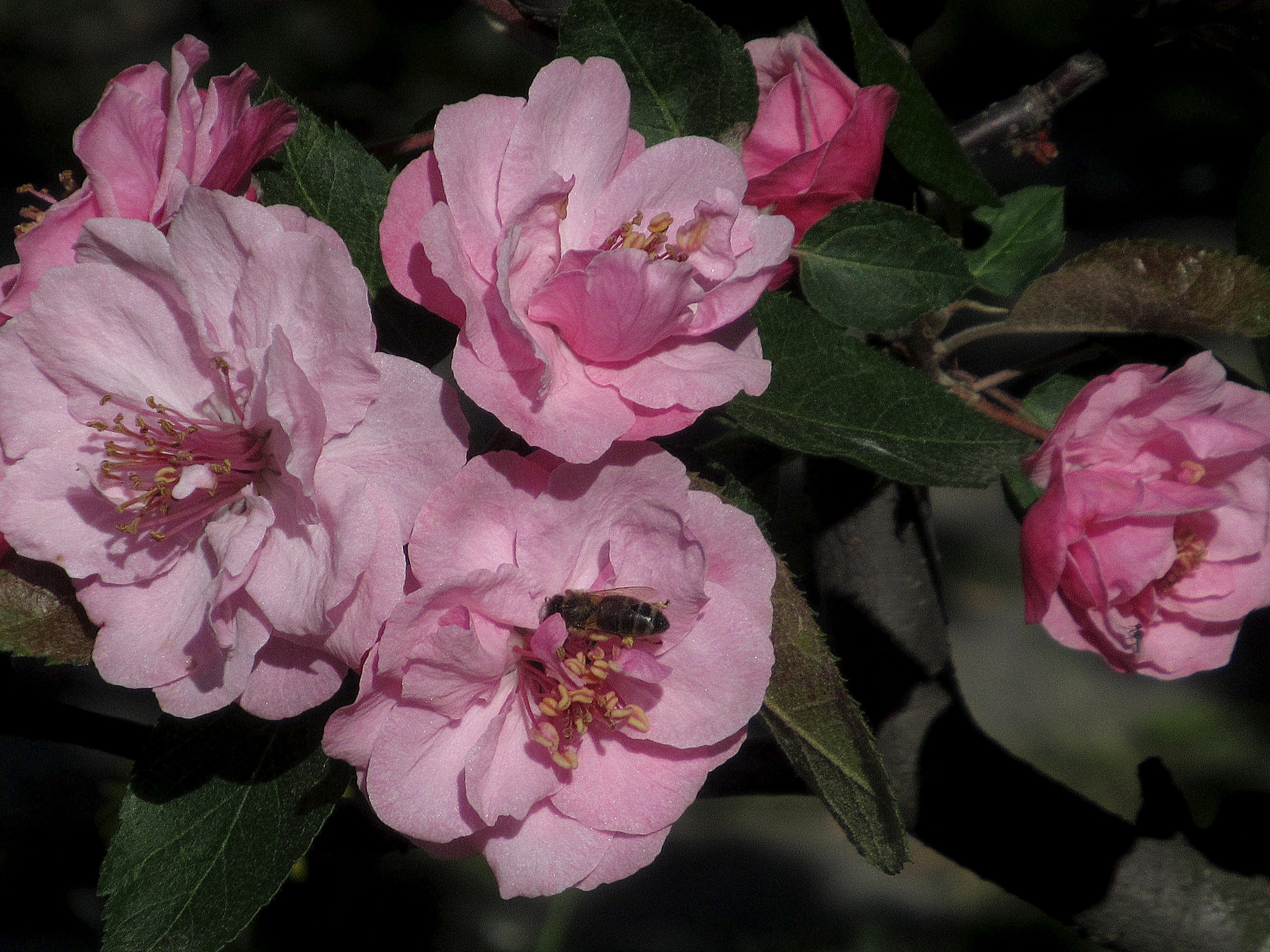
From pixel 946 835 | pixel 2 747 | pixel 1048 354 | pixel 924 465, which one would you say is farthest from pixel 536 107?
pixel 2 747

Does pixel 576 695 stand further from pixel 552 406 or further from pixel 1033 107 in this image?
pixel 1033 107

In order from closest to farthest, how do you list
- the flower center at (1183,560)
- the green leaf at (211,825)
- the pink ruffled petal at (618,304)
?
the pink ruffled petal at (618,304) → the green leaf at (211,825) → the flower center at (1183,560)

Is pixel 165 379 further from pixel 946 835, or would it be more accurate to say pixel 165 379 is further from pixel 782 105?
pixel 946 835

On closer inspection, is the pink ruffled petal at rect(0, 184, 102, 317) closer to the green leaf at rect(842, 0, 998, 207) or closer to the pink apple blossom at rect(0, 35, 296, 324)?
the pink apple blossom at rect(0, 35, 296, 324)

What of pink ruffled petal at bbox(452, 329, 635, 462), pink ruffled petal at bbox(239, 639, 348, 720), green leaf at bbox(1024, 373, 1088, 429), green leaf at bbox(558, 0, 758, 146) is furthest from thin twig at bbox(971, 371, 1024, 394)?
pink ruffled petal at bbox(239, 639, 348, 720)

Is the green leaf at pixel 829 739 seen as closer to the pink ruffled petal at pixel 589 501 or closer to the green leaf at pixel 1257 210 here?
the pink ruffled petal at pixel 589 501

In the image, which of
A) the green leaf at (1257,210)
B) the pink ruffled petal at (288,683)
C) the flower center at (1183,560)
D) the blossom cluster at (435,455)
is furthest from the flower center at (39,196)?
the green leaf at (1257,210)
